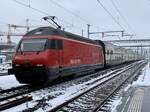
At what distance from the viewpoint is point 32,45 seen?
59.0 ft

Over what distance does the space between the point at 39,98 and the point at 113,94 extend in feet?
11.8

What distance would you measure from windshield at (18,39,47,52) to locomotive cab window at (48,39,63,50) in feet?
1.10

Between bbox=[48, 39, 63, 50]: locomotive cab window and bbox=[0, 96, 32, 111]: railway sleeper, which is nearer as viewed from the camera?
bbox=[0, 96, 32, 111]: railway sleeper

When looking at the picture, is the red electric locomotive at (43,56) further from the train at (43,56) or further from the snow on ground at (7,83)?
the snow on ground at (7,83)

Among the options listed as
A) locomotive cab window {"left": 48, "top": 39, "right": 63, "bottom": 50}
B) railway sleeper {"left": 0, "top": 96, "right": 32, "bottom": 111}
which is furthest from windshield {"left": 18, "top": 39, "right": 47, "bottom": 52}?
railway sleeper {"left": 0, "top": 96, "right": 32, "bottom": 111}

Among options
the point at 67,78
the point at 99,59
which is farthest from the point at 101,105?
the point at 99,59

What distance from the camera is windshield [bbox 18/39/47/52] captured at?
1773cm

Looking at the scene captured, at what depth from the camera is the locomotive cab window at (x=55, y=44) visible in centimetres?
1783

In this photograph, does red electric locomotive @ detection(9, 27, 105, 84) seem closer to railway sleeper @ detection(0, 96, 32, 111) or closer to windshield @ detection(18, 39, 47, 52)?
windshield @ detection(18, 39, 47, 52)

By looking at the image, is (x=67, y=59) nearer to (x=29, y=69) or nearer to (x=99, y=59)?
(x=29, y=69)

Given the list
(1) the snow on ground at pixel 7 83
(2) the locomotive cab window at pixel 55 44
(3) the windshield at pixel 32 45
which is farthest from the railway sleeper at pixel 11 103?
(1) the snow on ground at pixel 7 83

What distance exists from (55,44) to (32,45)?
4.14 feet

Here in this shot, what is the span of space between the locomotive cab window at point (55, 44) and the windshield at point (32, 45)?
33 centimetres

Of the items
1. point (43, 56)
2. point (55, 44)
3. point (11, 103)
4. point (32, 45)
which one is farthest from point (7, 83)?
Answer: point (11, 103)
